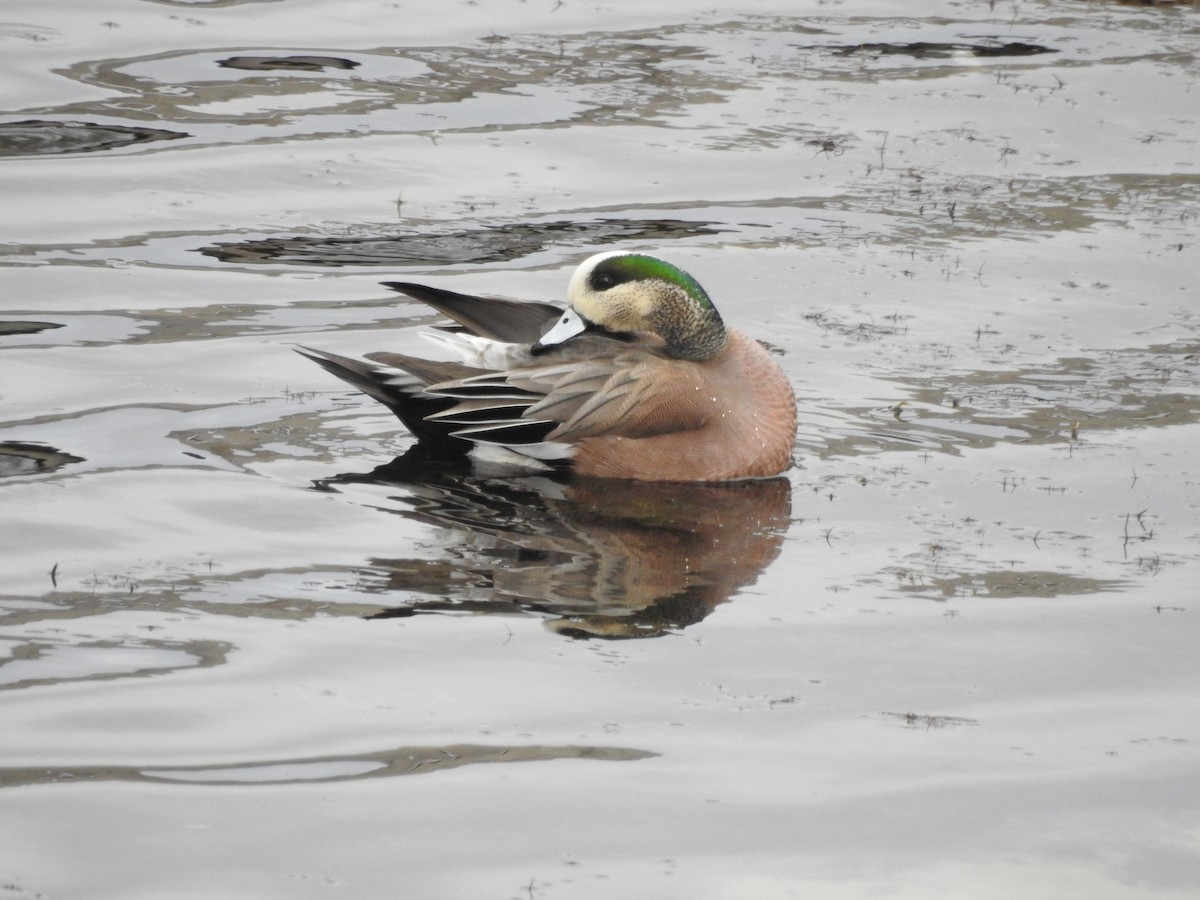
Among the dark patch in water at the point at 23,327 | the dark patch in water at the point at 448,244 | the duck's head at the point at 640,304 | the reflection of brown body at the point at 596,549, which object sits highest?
the duck's head at the point at 640,304

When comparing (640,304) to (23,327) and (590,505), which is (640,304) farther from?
(23,327)

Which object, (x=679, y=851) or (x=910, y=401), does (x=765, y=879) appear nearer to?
(x=679, y=851)

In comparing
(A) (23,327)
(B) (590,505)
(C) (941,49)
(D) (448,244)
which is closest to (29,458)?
(A) (23,327)

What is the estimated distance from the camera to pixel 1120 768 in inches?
195

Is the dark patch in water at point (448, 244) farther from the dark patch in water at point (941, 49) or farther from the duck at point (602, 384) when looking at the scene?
the dark patch in water at point (941, 49)

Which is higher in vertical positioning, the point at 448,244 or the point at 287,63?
the point at 287,63

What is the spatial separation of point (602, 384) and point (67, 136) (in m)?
5.56

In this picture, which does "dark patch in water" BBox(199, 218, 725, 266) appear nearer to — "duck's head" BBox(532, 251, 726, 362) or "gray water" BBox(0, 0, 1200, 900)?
"gray water" BBox(0, 0, 1200, 900)

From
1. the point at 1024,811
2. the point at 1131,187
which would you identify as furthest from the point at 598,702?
the point at 1131,187

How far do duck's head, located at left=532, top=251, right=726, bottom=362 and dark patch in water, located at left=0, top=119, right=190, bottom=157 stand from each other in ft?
16.6

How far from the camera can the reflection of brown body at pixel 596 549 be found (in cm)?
582

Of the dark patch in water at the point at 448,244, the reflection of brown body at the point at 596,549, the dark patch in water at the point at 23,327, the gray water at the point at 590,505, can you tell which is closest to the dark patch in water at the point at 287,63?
the gray water at the point at 590,505

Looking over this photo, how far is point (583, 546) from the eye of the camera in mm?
6383

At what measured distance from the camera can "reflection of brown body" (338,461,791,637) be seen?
582 centimetres
